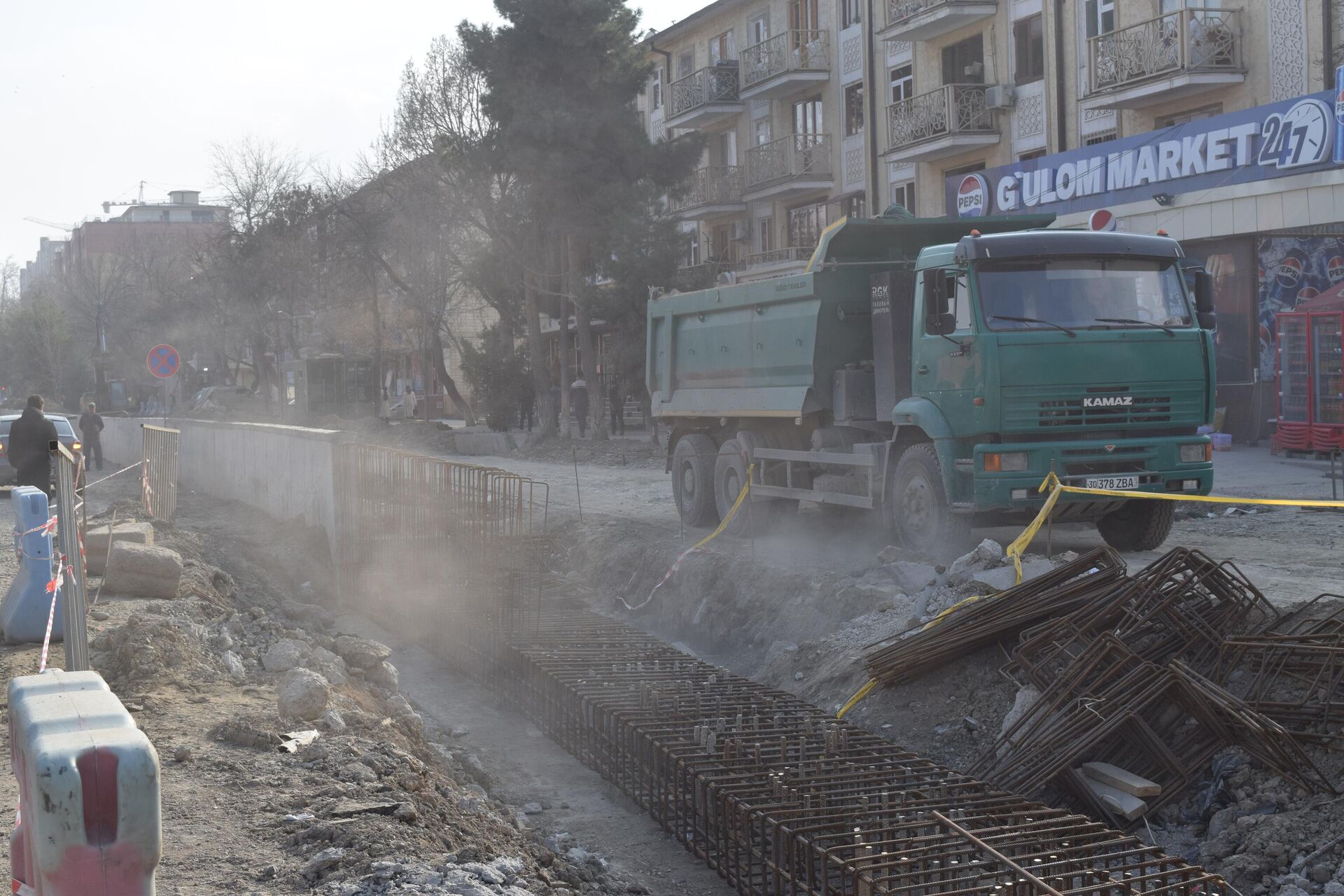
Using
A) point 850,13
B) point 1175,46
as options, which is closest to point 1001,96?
point 1175,46

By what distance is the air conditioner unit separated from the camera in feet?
89.6

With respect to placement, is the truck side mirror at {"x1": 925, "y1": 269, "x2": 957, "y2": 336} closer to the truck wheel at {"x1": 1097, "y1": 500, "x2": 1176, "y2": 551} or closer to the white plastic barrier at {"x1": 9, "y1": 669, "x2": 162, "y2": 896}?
the truck wheel at {"x1": 1097, "y1": 500, "x2": 1176, "y2": 551}

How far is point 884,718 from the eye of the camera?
8289mm

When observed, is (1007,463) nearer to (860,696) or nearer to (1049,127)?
(860,696)

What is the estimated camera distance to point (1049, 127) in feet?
86.4

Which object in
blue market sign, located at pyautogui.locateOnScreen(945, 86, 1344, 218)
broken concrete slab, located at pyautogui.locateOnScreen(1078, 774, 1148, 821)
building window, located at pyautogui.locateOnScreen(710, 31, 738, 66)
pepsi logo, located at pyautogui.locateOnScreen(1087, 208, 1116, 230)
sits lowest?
broken concrete slab, located at pyautogui.locateOnScreen(1078, 774, 1148, 821)

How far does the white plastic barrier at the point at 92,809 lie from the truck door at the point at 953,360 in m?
8.83

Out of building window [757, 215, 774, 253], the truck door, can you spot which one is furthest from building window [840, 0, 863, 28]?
the truck door

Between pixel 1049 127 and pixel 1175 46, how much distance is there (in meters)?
4.15

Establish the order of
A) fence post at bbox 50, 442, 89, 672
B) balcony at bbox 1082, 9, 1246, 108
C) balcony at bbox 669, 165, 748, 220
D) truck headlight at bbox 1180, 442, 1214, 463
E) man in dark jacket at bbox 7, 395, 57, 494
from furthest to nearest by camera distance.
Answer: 1. balcony at bbox 669, 165, 748, 220
2. balcony at bbox 1082, 9, 1246, 108
3. man in dark jacket at bbox 7, 395, 57, 494
4. truck headlight at bbox 1180, 442, 1214, 463
5. fence post at bbox 50, 442, 89, 672

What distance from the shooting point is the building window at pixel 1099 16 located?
81.8 feet

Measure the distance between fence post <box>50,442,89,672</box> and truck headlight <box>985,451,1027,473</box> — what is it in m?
6.92

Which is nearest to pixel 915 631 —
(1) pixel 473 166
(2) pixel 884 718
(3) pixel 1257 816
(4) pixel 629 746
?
(2) pixel 884 718

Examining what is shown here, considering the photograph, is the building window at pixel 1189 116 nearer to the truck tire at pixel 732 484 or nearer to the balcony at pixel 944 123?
the balcony at pixel 944 123
